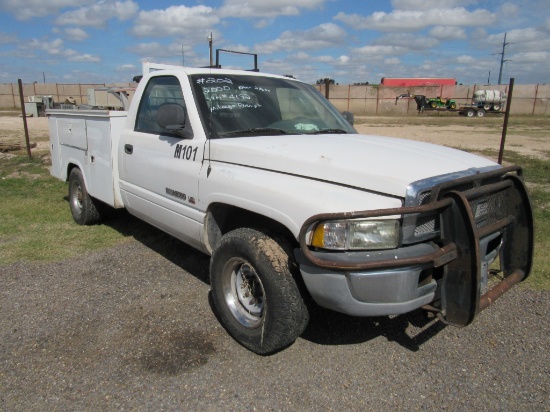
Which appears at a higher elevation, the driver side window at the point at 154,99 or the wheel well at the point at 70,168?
the driver side window at the point at 154,99

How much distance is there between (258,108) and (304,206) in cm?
154

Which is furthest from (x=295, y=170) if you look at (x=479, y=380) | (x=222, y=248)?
(x=479, y=380)

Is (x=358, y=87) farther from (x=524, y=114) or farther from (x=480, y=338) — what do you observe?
(x=480, y=338)

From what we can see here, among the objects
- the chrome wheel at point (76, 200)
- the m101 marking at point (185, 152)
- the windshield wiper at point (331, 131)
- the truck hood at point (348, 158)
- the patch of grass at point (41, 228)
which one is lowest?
the patch of grass at point (41, 228)

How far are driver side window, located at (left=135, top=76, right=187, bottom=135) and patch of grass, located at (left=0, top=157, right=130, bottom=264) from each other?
66.0 inches

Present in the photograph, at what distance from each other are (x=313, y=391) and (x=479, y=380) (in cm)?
105

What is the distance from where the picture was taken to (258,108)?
383 cm

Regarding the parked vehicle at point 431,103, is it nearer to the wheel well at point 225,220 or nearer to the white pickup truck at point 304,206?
the white pickup truck at point 304,206

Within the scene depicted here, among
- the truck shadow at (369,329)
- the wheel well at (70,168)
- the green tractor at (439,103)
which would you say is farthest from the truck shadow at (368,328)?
the green tractor at (439,103)

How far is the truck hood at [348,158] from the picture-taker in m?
2.58

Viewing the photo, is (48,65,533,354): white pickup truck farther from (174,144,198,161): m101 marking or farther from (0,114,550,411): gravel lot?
(0,114,550,411): gravel lot

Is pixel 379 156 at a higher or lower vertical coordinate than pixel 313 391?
higher

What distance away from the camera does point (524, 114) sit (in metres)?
40.6

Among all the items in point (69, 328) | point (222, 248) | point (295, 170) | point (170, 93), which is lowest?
point (69, 328)
